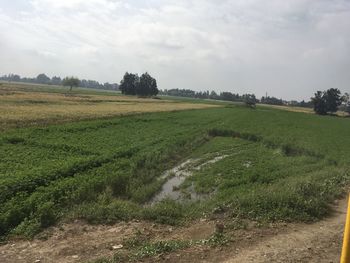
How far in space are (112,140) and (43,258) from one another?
59.5 feet

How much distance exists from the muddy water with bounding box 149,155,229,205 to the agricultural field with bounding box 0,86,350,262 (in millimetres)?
51

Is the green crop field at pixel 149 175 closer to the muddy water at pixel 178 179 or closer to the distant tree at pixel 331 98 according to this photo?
the muddy water at pixel 178 179

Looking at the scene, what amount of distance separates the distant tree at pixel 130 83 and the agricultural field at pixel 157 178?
9378 centimetres

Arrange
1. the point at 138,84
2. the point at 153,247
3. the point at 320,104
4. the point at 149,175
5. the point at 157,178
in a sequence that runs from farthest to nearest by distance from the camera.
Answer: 1. the point at 138,84
2. the point at 320,104
3. the point at 157,178
4. the point at 149,175
5. the point at 153,247

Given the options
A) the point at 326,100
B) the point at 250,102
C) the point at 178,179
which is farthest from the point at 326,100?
the point at 178,179

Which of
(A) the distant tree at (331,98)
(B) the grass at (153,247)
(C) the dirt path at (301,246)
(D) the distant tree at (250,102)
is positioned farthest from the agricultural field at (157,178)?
(A) the distant tree at (331,98)

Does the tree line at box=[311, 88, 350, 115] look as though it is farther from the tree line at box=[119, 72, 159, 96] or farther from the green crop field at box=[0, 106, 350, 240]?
the green crop field at box=[0, 106, 350, 240]

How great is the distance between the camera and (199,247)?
788 cm

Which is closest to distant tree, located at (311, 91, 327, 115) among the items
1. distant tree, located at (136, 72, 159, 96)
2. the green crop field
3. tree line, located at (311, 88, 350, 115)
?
tree line, located at (311, 88, 350, 115)

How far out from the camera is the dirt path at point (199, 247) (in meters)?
7.39

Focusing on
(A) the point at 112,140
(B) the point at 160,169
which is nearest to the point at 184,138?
(A) the point at 112,140

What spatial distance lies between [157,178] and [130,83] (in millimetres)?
110230

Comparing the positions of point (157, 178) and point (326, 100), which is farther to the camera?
point (326, 100)

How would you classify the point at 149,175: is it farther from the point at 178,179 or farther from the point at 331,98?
the point at 331,98
